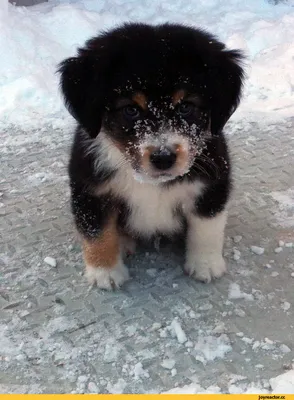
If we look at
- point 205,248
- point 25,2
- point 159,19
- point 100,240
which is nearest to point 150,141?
point 100,240

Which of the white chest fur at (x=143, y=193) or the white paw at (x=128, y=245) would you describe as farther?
the white paw at (x=128, y=245)

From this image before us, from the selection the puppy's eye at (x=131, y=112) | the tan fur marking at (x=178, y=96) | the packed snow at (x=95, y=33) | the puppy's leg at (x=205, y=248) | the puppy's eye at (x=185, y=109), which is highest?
the tan fur marking at (x=178, y=96)

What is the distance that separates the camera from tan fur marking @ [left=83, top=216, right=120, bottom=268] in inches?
109

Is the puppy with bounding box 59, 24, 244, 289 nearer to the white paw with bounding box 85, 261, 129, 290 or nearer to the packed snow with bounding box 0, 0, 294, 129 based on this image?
the white paw with bounding box 85, 261, 129, 290

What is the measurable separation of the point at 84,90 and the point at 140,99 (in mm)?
256

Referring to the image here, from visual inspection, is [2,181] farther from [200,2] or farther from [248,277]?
[200,2]

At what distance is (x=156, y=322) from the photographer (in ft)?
8.58

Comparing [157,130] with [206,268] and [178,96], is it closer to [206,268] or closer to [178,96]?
[178,96]

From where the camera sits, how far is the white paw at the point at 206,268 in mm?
2839

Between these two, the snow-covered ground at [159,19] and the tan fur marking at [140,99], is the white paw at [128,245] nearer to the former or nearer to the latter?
the snow-covered ground at [159,19]

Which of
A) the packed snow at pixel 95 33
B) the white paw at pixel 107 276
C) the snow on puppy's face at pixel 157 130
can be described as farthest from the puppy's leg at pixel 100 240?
the packed snow at pixel 95 33

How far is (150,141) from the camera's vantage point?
2320 mm

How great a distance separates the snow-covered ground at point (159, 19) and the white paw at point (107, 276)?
0.50 ft

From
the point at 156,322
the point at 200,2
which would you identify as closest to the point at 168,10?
the point at 200,2
